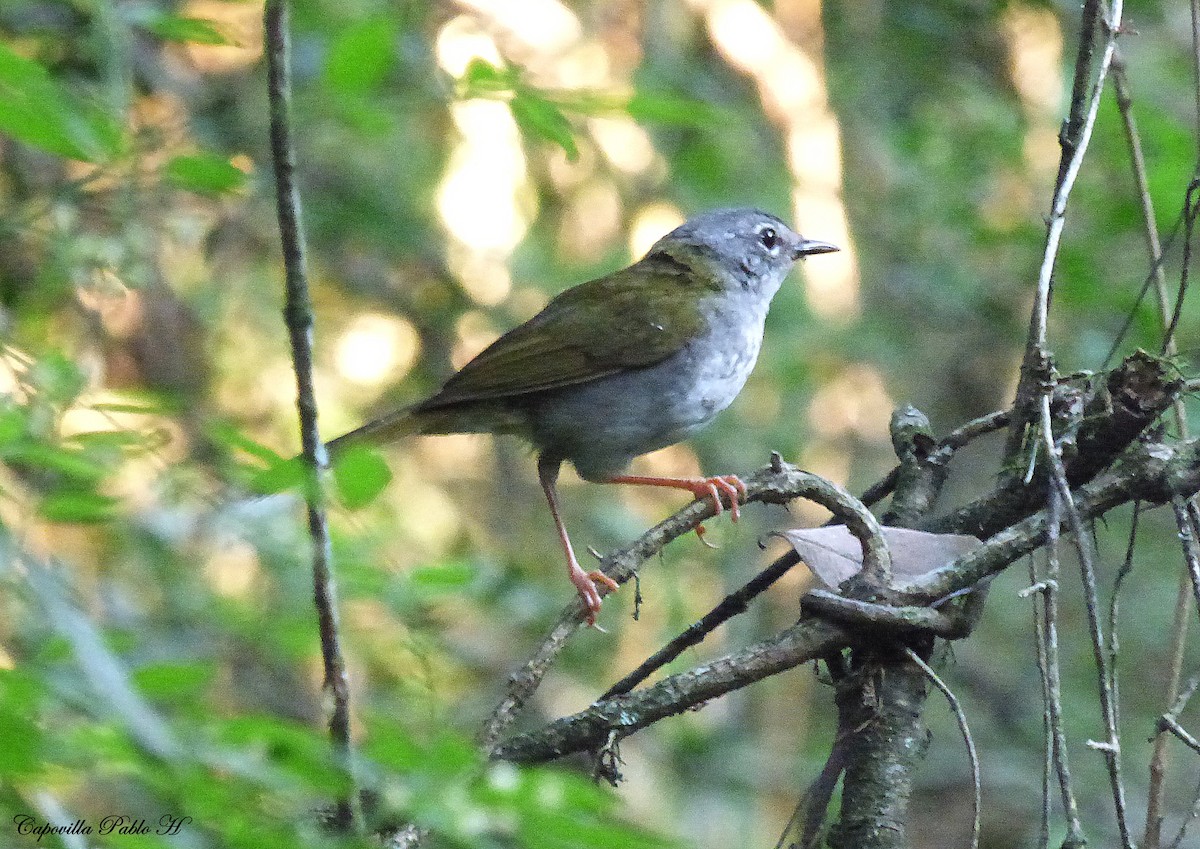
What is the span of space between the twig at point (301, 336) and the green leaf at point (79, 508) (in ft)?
1.30

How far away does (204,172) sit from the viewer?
2025 millimetres

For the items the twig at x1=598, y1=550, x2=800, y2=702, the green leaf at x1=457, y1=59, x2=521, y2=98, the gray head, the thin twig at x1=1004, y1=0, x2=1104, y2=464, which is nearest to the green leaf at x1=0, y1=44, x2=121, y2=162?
the green leaf at x1=457, y1=59, x2=521, y2=98

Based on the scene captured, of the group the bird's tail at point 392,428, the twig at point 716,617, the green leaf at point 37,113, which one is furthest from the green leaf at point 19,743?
the bird's tail at point 392,428

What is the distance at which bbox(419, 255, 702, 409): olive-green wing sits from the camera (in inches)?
178

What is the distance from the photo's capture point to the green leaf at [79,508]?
75.2 inches

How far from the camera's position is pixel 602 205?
7512 mm

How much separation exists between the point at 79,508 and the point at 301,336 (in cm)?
52

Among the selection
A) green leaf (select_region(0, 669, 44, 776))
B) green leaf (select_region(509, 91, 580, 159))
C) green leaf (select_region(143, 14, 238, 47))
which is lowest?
green leaf (select_region(0, 669, 44, 776))

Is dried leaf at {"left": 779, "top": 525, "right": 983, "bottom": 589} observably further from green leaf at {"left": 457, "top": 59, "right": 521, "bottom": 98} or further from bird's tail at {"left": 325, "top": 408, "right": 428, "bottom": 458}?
bird's tail at {"left": 325, "top": 408, "right": 428, "bottom": 458}

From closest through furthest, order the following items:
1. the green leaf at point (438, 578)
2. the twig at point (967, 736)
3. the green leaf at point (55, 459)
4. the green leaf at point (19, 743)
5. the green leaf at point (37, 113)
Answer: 1. the green leaf at point (19, 743)
2. the green leaf at point (37, 113)
3. the green leaf at point (55, 459)
4. the twig at point (967, 736)
5. the green leaf at point (438, 578)

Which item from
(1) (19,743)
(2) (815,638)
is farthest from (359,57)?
(1) (19,743)

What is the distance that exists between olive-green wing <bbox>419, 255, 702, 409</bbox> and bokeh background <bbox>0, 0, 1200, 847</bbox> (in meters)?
0.61

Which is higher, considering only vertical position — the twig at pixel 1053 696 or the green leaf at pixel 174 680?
the twig at pixel 1053 696

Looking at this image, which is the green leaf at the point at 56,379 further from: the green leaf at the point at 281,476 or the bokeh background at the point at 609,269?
the bokeh background at the point at 609,269
